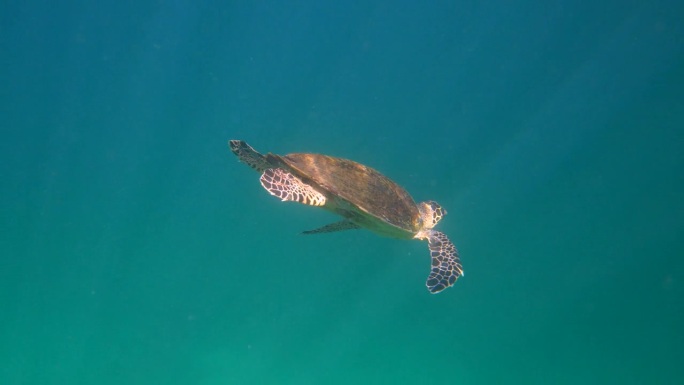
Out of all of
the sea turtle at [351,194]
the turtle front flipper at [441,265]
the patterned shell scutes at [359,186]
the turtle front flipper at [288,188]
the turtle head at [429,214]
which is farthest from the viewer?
the turtle head at [429,214]

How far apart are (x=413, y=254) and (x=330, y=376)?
29.7ft

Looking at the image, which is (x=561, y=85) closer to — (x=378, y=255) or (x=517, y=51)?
(x=517, y=51)

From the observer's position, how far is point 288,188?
5836 mm

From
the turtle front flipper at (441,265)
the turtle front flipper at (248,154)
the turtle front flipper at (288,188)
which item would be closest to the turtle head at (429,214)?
the turtle front flipper at (441,265)

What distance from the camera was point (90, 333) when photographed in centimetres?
2094

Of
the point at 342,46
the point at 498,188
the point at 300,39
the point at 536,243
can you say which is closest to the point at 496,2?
the point at 342,46

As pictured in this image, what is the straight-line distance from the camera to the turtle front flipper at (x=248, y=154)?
6113mm

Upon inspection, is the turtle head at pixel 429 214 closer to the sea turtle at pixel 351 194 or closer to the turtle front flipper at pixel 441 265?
the sea turtle at pixel 351 194

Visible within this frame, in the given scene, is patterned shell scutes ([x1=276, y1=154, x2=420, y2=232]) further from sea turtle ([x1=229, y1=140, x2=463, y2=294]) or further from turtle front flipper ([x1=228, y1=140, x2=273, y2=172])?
turtle front flipper ([x1=228, y1=140, x2=273, y2=172])

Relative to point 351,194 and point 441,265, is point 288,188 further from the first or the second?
point 441,265

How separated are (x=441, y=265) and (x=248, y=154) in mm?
3552

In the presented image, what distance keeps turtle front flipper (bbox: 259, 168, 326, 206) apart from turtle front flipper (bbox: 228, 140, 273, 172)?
43cm

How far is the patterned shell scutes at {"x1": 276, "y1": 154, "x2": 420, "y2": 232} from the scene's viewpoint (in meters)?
6.29

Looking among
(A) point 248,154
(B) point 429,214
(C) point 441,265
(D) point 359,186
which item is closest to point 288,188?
(A) point 248,154
